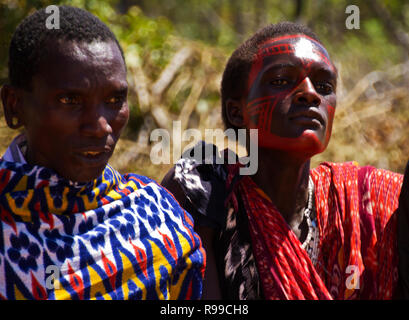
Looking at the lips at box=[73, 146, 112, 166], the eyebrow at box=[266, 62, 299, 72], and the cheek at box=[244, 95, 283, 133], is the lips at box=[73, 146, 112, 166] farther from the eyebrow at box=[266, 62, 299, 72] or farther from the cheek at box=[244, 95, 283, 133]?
the eyebrow at box=[266, 62, 299, 72]

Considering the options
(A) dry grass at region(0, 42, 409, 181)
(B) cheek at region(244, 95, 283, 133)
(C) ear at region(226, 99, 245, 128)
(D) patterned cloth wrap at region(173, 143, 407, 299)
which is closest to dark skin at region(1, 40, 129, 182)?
(D) patterned cloth wrap at region(173, 143, 407, 299)

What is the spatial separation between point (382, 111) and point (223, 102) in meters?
2.77

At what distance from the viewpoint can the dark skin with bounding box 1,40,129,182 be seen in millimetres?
1885

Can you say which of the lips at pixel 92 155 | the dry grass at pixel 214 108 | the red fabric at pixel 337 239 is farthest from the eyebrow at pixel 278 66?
the dry grass at pixel 214 108

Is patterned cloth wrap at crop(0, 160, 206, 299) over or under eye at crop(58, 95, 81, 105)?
under

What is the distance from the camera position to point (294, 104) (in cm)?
253

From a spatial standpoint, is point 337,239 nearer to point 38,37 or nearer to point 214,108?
point 38,37

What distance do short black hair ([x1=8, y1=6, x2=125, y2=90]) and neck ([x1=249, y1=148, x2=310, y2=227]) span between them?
986 millimetres

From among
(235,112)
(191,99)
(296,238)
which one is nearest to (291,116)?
(235,112)

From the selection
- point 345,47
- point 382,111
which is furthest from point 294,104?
point 345,47

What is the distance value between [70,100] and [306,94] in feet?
3.54

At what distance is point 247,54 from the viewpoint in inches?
109
